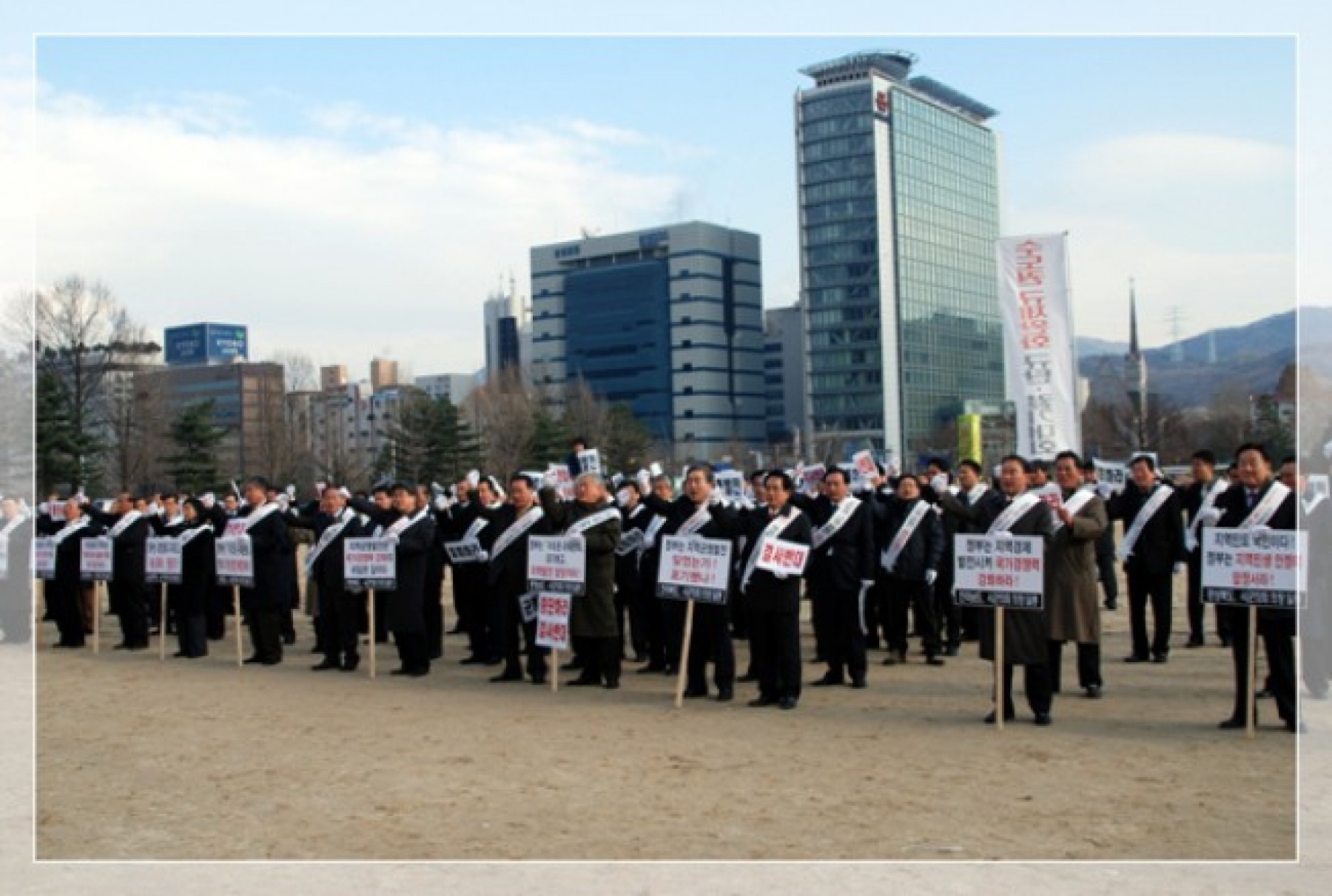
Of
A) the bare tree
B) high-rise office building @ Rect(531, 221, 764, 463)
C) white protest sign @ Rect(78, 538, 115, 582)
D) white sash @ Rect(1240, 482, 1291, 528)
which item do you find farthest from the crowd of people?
high-rise office building @ Rect(531, 221, 764, 463)

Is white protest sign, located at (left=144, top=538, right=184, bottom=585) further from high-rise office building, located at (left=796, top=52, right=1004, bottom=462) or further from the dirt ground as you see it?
high-rise office building, located at (left=796, top=52, right=1004, bottom=462)

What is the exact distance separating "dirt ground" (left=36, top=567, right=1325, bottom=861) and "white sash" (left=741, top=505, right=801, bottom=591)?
Result: 124 centimetres

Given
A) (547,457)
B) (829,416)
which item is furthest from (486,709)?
(829,416)

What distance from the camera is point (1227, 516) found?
33.3 ft

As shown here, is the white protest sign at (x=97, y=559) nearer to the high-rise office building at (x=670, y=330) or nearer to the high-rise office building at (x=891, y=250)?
the high-rise office building at (x=891, y=250)

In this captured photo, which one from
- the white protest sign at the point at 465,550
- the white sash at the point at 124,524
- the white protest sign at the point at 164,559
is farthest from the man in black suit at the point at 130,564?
the white protest sign at the point at 465,550

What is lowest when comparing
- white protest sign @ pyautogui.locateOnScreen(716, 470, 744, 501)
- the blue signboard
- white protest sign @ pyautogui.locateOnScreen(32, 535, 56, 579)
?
white protest sign @ pyautogui.locateOnScreen(32, 535, 56, 579)

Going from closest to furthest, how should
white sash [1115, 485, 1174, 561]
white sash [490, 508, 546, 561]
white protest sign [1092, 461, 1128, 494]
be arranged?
1. white sash [490, 508, 546, 561]
2. white sash [1115, 485, 1174, 561]
3. white protest sign [1092, 461, 1128, 494]

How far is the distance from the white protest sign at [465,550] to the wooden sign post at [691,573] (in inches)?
148

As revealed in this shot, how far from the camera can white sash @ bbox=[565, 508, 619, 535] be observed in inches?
487

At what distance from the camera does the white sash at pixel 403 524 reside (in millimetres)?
13844

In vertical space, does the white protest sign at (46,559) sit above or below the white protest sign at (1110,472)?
below

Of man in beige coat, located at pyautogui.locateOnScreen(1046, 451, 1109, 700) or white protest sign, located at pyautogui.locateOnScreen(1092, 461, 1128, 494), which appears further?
white protest sign, located at pyautogui.locateOnScreen(1092, 461, 1128, 494)

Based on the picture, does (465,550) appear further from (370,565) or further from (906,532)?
(906,532)
